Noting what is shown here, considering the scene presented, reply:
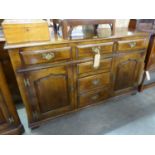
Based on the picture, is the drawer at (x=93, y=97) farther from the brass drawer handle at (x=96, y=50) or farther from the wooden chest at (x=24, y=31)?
the wooden chest at (x=24, y=31)

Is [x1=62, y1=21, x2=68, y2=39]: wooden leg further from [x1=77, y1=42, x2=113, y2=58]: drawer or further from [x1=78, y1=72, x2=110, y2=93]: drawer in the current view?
[x1=78, y1=72, x2=110, y2=93]: drawer

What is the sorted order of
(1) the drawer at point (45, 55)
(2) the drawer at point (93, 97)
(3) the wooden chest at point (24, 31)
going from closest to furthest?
(3) the wooden chest at point (24, 31) → (1) the drawer at point (45, 55) → (2) the drawer at point (93, 97)

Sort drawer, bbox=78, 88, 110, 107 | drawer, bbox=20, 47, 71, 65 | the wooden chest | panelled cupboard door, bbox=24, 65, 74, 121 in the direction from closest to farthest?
1. the wooden chest
2. drawer, bbox=20, 47, 71, 65
3. panelled cupboard door, bbox=24, 65, 74, 121
4. drawer, bbox=78, 88, 110, 107

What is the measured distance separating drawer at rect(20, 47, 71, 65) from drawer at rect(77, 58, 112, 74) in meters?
0.18

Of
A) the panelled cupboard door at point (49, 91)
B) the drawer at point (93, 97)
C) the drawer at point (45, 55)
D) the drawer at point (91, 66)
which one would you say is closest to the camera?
the drawer at point (45, 55)

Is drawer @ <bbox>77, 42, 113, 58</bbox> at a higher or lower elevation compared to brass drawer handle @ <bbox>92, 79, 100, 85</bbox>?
higher

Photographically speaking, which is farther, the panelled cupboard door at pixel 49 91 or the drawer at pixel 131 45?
the drawer at pixel 131 45

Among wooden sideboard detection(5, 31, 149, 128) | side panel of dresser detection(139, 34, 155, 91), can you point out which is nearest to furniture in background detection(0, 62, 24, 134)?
wooden sideboard detection(5, 31, 149, 128)

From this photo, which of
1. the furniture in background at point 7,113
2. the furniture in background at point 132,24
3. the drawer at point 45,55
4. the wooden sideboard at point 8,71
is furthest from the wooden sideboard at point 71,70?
the wooden sideboard at point 8,71

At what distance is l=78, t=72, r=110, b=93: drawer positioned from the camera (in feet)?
4.36

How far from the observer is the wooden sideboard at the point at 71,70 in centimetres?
100

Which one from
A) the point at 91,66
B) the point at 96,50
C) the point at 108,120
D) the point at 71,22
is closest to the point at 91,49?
the point at 96,50
